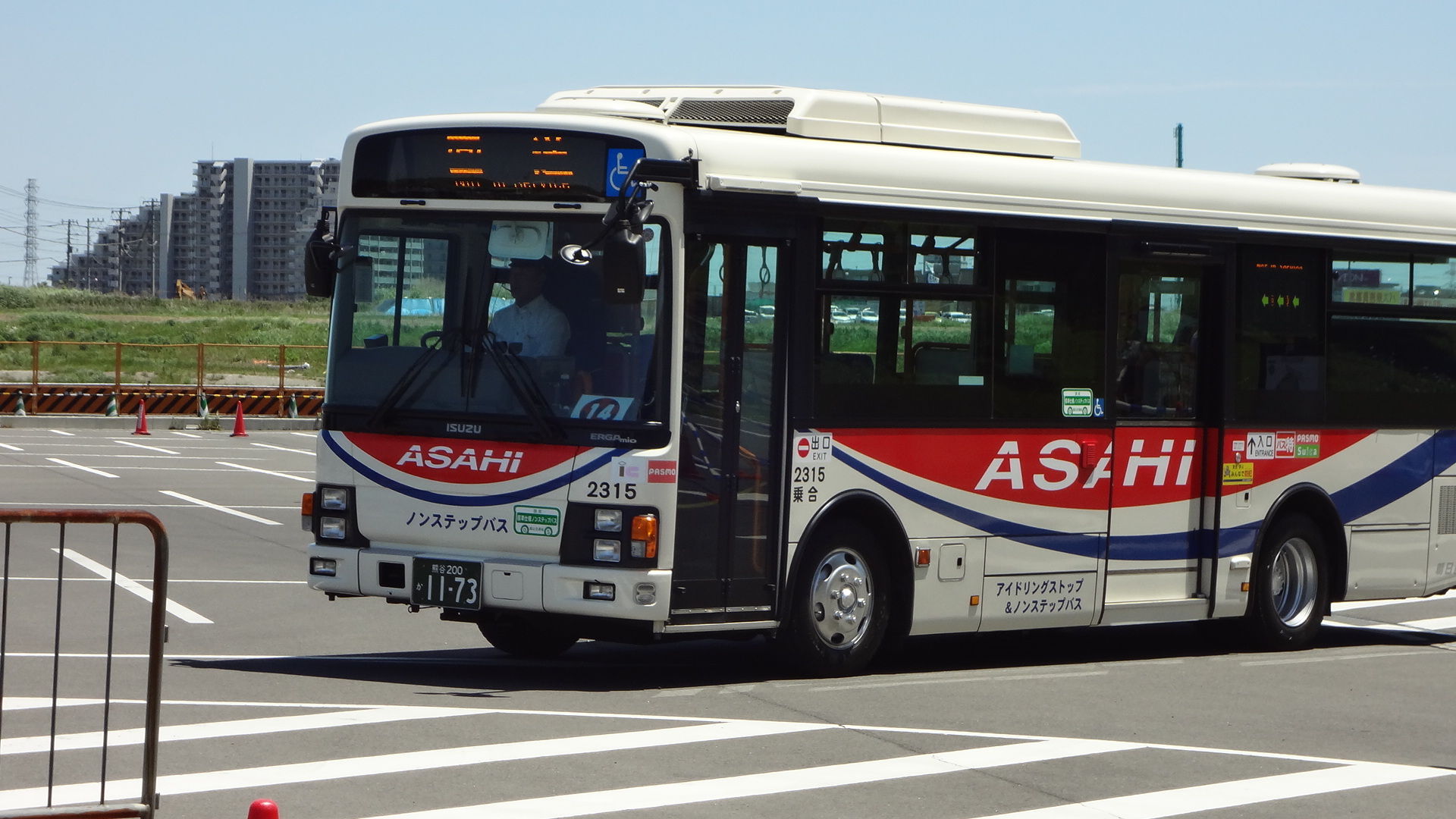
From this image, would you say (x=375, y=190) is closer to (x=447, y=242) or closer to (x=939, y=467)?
(x=447, y=242)

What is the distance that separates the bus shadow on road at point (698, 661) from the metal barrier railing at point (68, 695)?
120cm

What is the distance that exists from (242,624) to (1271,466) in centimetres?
751

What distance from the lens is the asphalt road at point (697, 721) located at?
7785mm

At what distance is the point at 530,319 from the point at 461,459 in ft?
2.92

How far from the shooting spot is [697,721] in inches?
374

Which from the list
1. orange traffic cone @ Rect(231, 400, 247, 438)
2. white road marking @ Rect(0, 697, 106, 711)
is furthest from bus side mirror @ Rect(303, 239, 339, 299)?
orange traffic cone @ Rect(231, 400, 247, 438)

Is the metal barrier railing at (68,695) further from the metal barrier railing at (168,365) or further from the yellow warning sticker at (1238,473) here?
the metal barrier railing at (168,365)

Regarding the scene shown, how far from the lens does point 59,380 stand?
50.1 m

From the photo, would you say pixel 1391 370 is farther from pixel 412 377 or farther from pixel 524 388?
pixel 412 377

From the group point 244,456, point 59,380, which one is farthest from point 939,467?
point 59,380

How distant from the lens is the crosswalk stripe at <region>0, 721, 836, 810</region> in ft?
24.1

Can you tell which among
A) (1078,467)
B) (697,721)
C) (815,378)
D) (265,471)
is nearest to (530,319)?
(815,378)

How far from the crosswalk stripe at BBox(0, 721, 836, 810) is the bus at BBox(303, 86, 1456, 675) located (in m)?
1.08

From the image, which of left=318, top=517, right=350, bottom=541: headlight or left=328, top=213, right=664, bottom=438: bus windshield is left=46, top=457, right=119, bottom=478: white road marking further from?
left=328, top=213, right=664, bottom=438: bus windshield
